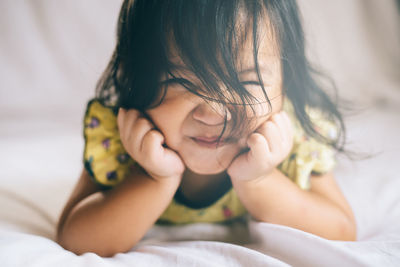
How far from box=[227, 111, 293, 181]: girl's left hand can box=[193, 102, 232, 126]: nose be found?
0.06 metres

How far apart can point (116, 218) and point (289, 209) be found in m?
0.26

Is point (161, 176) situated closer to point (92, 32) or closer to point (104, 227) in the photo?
point (104, 227)

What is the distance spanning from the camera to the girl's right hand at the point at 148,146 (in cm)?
50

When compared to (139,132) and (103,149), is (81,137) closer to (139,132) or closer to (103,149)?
(103,149)

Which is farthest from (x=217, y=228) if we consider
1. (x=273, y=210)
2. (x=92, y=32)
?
A: (x=92, y=32)

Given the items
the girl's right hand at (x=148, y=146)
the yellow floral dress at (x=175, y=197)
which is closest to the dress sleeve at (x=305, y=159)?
the yellow floral dress at (x=175, y=197)

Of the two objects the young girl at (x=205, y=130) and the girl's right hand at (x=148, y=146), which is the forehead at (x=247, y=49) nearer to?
the young girl at (x=205, y=130)

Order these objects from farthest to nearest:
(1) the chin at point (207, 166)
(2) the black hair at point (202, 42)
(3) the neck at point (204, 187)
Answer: (3) the neck at point (204, 187), (1) the chin at point (207, 166), (2) the black hair at point (202, 42)

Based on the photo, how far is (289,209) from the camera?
0.55 m

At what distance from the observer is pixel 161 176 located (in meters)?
0.54

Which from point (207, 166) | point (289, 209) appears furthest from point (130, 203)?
point (289, 209)

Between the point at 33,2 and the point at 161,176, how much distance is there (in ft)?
2.33

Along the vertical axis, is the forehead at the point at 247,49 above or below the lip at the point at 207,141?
above

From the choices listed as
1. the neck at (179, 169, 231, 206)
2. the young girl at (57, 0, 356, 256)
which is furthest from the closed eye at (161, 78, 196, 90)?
the neck at (179, 169, 231, 206)
